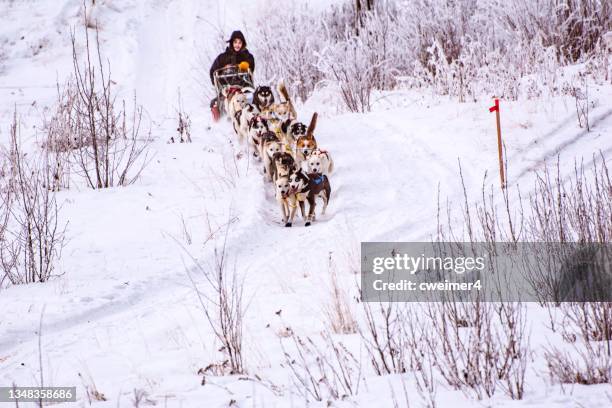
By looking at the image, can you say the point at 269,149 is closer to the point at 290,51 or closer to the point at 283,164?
the point at 283,164

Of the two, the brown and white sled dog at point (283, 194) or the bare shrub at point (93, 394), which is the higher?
the brown and white sled dog at point (283, 194)

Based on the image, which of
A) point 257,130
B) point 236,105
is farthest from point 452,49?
point 257,130

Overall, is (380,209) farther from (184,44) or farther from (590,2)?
(184,44)

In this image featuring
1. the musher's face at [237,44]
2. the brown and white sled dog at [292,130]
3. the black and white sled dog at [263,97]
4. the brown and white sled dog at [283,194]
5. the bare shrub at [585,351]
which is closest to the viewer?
the bare shrub at [585,351]

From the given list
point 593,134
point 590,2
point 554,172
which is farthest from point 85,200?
point 590,2

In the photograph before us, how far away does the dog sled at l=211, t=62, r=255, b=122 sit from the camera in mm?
9992

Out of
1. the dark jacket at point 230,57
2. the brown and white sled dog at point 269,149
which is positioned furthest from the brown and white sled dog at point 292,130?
the dark jacket at point 230,57

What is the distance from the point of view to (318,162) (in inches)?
265

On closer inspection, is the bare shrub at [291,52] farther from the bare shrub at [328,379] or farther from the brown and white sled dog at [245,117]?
the bare shrub at [328,379]

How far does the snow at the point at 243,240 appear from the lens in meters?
3.51

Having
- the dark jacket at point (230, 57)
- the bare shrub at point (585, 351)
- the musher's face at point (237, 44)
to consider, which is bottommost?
the bare shrub at point (585, 351)

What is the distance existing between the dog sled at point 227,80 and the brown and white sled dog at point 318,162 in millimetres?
3316

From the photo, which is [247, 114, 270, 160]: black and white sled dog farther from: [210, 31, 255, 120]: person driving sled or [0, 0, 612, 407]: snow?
[210, 31, 255, 120]: person driving sled

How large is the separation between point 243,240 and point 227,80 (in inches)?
182
